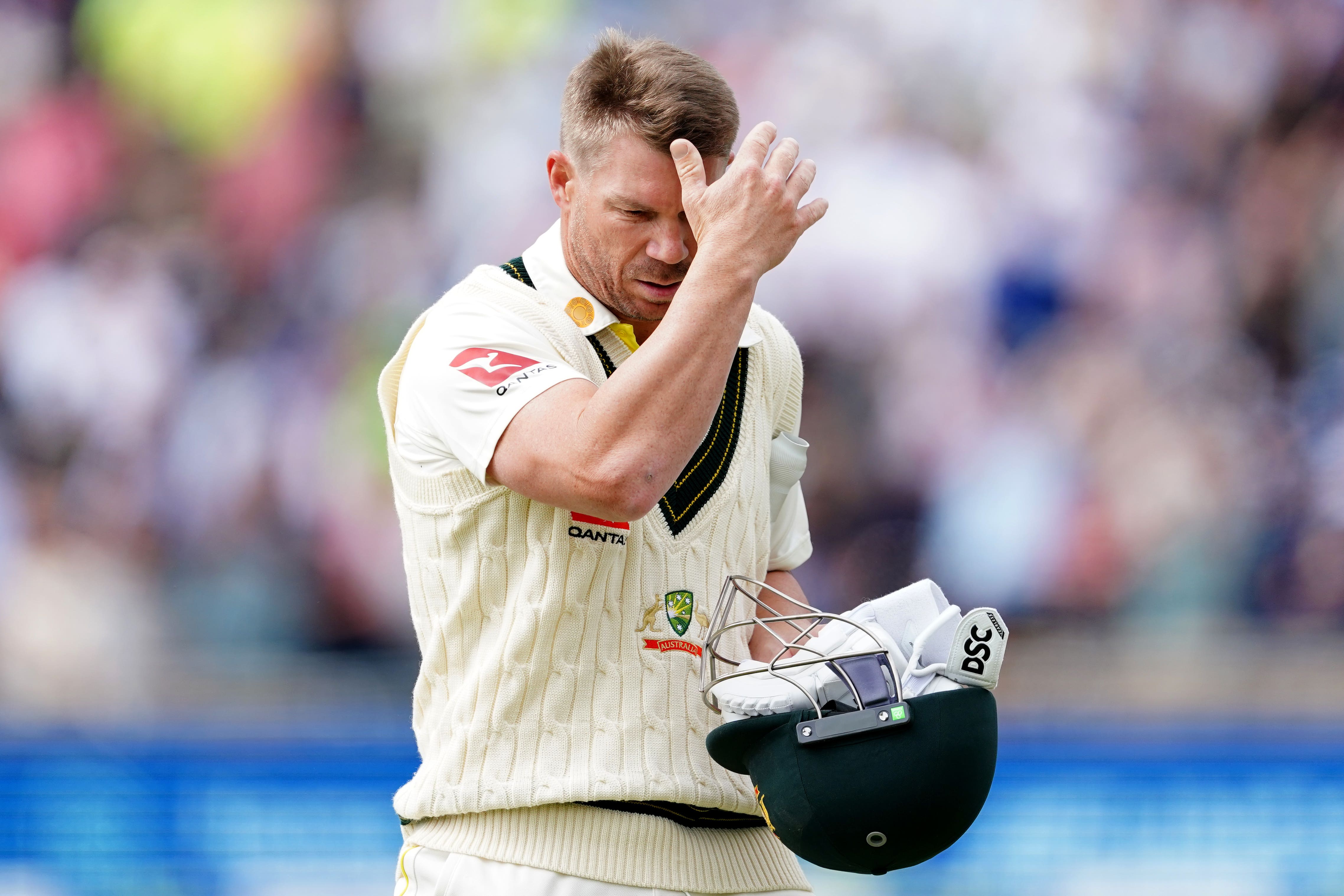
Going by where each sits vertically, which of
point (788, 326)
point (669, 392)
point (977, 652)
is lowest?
point (977, 652)

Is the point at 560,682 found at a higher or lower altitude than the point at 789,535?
lower

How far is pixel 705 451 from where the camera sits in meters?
1.88

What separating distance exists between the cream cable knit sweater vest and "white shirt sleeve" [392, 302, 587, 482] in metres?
0.03

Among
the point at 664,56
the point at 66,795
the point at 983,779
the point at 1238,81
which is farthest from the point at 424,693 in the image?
the point at 1238,81

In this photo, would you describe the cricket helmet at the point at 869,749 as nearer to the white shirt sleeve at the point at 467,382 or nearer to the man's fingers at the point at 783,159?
the white shirt sleeve at the point at 467,382

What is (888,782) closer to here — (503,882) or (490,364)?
A: (503,882)

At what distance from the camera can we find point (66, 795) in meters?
4.27

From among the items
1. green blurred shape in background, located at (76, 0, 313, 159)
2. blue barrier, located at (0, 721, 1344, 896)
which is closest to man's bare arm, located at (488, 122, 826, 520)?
blue barrier, located at (0, 721, 1344, 896)

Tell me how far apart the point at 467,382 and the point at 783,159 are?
1.37ft

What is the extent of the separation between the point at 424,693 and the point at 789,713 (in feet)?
1.71

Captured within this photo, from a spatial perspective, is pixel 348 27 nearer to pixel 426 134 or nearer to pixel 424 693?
pixel 426 134

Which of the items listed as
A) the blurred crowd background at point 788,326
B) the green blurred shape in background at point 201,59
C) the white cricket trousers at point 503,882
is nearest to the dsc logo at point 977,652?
the white cricket trousers at point 503,882

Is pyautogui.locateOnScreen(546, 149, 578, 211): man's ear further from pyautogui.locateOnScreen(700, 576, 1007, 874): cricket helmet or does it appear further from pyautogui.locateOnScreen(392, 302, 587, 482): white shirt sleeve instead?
pyautogui.locateOnScreen(700, 576, 1007, 874): cricket helmet

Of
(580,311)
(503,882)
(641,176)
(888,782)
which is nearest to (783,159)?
(641,176)
